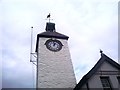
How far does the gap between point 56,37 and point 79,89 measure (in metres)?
10.8

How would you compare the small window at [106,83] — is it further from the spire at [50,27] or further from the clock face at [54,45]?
the spire at [50,27]

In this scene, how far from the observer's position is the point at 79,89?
13883 mm

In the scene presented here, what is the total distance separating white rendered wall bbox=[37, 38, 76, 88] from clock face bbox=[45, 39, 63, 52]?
478 millimetres

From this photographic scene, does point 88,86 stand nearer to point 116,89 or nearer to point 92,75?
point 92,75

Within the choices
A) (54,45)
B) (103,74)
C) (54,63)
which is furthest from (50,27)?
(103,74)

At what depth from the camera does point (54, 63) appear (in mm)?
20031

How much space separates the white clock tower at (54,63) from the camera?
18438 millimetres

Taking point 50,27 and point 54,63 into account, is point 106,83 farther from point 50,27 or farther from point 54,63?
point 50,27

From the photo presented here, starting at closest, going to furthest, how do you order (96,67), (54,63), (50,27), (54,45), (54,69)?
1. (96,67)
2. (54,69)
3. (54,63)
4. (54,45)
5. (50,27)

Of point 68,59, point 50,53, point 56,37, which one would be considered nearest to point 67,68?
point 68,59

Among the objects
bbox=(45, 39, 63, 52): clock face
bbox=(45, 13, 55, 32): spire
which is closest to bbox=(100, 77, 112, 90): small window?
bbox=(45, 39, 63, 52): clock face

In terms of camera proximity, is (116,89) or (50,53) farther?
(50,53)

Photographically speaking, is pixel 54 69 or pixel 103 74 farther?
pixel 54 69

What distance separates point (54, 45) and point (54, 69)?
3.88m
